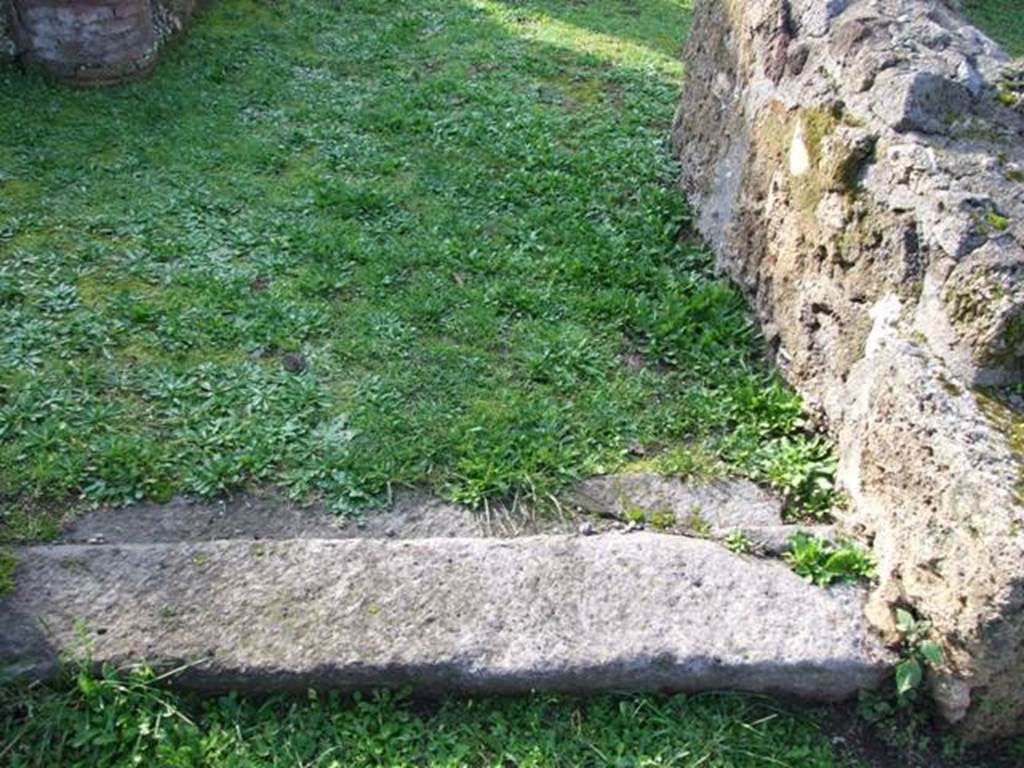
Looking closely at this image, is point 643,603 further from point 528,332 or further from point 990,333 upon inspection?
point 528,332

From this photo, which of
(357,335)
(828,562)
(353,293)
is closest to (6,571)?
(357,335)

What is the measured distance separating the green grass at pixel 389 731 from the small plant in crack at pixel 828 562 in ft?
1.20

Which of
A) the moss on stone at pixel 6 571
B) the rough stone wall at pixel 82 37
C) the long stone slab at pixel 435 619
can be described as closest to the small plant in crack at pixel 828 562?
the long stone slab at pixel 435 619

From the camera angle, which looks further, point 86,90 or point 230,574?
point 86,90

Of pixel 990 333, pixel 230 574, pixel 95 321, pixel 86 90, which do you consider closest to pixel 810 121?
pixel 990 333

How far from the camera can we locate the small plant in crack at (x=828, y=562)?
8.07 feet

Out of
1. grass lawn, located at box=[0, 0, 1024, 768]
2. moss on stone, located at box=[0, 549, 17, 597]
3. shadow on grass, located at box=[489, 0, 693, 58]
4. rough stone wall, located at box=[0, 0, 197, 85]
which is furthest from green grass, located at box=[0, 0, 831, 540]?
shadow on grass, located at box=[489, 0, 693, 58]

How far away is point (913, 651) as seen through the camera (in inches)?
88.7

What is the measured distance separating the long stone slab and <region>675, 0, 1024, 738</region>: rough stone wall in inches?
11.4

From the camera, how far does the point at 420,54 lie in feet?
19.7

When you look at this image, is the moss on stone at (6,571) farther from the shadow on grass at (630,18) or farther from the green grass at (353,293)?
the shadow on grass at (630,18)

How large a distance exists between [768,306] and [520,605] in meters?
1.70

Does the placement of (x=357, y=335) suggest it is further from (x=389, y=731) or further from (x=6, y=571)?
(x=389, y=731)

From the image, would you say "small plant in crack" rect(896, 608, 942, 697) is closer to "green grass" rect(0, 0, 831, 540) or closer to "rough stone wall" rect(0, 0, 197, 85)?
"green grass" rect(0, 0, 831, 540)
